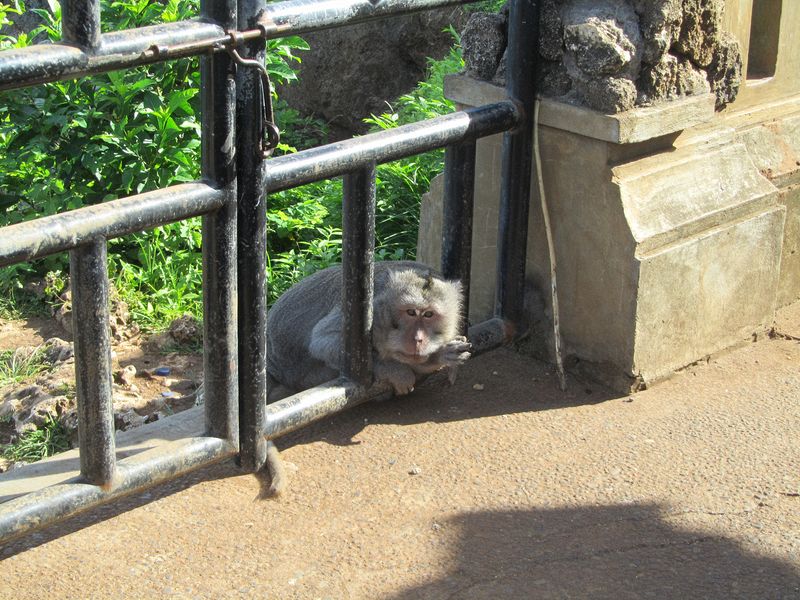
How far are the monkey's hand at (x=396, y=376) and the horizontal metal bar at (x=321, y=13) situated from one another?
129 centimetres

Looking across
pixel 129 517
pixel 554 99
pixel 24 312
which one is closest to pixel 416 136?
pixel 554 99

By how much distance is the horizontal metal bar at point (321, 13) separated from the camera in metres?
3.07

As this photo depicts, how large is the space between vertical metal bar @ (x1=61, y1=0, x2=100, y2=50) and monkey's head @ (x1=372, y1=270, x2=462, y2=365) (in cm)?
178

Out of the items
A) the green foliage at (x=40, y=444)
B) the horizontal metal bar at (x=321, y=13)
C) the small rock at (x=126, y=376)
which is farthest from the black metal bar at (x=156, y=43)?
the small rock at (x=126, y=376)

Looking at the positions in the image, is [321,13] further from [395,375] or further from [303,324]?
[303,324]

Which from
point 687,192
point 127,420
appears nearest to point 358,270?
point 687,192

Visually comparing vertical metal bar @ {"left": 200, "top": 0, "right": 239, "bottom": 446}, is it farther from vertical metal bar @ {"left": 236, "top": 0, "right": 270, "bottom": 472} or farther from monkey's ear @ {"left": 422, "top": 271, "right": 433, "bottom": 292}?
monkey's ear @ {"left": 422, "top": 271, "right": 433, "bottom": 292}

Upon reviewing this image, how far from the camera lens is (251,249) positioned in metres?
3.21

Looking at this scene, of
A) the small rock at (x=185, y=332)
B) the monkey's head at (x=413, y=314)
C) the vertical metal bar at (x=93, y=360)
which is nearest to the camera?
the vertical metal bar at (x=93, y=360)

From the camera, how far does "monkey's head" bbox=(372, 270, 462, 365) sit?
4102 millimetres

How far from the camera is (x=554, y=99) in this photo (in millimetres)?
4059

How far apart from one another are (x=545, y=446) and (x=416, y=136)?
1173 mm

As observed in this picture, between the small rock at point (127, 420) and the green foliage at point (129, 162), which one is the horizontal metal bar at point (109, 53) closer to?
the small rock at point (127, 420)

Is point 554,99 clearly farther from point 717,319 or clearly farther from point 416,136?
point 717,319
